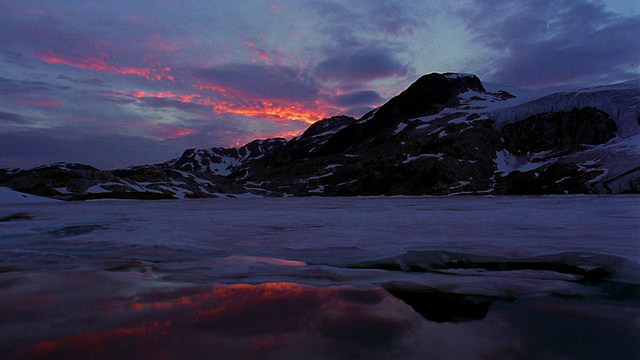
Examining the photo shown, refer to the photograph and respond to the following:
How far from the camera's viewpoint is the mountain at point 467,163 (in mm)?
90375

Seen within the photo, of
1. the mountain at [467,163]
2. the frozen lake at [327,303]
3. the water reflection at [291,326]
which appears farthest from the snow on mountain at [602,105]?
the water reflection at [291,326]

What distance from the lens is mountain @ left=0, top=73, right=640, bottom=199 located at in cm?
9038

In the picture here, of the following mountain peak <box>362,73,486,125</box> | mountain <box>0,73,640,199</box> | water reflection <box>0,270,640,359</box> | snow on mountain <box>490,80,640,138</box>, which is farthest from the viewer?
mountain peak <box>362,73,486,125</box>

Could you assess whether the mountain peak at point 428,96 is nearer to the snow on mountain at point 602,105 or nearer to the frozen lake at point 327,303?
the snow on mountain at point 602,105

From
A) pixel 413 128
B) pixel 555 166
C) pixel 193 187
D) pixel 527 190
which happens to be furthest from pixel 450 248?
pixel 413 128

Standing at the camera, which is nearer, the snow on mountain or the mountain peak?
the snow on mountain

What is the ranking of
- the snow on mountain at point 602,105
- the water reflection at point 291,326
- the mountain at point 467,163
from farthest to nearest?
the snow on mountain at point 602,105 < the mountain at point 467,163 < the water reflection at point 291,326

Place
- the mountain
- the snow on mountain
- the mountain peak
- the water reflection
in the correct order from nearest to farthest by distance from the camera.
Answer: the water reflection < the mountain < the snow on mountain < the mountain peak

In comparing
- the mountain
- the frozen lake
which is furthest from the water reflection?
the mountain

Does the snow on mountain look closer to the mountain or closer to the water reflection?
the mountain

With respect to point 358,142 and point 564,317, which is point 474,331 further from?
point 358,142

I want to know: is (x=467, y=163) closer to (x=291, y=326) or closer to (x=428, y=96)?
(x=428, y=96)

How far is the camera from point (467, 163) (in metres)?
111

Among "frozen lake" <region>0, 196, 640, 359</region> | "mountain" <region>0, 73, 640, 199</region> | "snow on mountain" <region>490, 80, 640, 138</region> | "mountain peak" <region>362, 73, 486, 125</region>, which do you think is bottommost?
"frozen lake" <region>0, 196, 640, 359</region>
